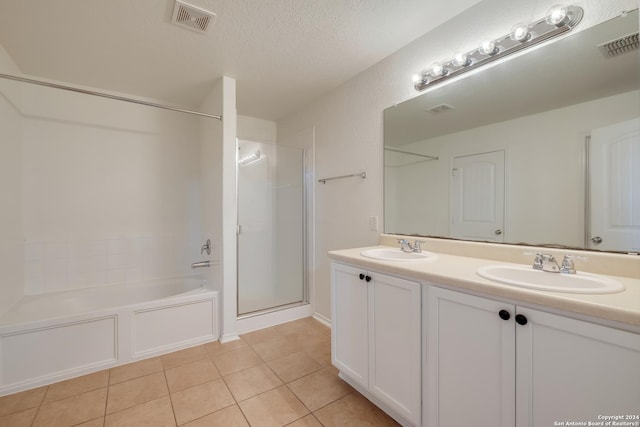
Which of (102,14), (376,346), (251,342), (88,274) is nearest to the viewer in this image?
(376,346)

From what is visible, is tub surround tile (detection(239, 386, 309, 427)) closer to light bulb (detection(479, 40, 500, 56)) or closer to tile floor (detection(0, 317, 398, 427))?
tile floor (detection(0, 317, 398, 427))

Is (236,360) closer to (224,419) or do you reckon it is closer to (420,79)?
(224,419)

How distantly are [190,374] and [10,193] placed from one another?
1.97 m

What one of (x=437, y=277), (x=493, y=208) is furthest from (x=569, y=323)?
(x=493, y=208)

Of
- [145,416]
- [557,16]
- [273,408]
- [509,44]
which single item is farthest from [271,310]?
[557,16]

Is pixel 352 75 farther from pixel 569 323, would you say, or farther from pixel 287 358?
pixel 287 358

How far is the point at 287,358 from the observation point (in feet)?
6.69

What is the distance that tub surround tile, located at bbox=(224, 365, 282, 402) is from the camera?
1.65 m

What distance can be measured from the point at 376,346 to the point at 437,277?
57 centimetres

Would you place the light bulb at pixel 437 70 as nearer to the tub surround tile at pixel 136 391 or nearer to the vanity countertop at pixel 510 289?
the vanity countertop at pixel 510 289

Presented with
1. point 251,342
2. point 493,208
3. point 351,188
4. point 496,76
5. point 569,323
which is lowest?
point 251,342

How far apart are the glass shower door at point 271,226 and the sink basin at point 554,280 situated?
2.00 metres

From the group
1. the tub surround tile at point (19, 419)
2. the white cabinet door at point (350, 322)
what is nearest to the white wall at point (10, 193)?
the tub surround tile at point (19, 419)

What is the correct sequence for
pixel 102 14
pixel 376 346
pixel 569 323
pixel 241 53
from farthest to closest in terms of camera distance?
pixel 241 53 → pixel 102 14 → pixel 376 346 → pixel 569 323
